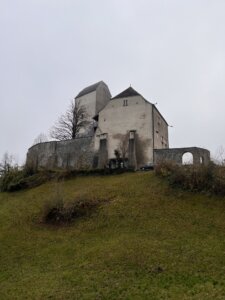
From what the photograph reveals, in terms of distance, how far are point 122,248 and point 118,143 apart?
20.7 meters

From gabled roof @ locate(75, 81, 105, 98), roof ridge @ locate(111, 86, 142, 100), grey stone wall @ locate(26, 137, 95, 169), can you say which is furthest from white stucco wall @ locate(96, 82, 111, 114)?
grey stone wall @ locate(26, 137, 95, 169)

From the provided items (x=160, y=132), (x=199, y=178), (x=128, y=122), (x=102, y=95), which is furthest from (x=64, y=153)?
(x=199, y=178)

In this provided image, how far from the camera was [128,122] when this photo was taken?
127 feet

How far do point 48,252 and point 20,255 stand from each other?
1.28 meters

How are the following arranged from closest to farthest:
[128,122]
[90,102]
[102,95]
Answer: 1. [128,122]
2. [90,102]
3. [102,95]

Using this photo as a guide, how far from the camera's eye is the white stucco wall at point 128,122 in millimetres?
37559

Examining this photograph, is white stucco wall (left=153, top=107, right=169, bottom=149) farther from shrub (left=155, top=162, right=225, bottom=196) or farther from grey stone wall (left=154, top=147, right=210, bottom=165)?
shrub (left=155, top=162, right=225, bottom=196)

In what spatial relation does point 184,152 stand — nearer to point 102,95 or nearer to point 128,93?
point 128,93

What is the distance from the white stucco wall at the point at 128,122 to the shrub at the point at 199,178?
11.0m

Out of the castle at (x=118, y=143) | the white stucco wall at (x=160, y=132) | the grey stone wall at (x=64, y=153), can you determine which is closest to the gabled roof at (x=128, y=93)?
the castle at (x=118, y=143)

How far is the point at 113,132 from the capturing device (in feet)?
127

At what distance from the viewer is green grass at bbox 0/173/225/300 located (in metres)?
14.4

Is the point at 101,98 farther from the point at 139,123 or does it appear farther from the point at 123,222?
the point at 123,222

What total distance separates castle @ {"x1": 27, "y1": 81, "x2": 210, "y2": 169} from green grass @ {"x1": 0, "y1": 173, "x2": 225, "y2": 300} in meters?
8.73
